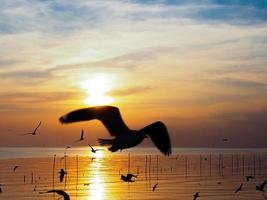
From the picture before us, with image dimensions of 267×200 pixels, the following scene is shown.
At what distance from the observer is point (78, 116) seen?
14.6m

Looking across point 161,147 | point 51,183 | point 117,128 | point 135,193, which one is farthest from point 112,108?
point 51,183

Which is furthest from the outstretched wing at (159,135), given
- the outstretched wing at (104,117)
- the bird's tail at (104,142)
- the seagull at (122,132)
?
the bird's tail at (104,142)

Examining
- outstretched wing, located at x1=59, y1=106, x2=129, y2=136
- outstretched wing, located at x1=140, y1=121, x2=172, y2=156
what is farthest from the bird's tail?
outstretched wing, located at x1=140, y1=121, x2=172, y2=156

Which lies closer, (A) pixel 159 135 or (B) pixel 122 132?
(A) pixel 159 135

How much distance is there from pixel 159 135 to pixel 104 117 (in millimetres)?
1590

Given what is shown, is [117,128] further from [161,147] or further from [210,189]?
[210,189]

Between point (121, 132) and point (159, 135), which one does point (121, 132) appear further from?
point (159, 135)

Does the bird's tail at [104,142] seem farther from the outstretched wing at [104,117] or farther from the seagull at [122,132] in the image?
the outstretched wing at [104,117]

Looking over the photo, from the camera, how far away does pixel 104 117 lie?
15250 mm

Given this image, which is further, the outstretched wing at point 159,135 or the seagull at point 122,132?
Result: the outstretched wing at point 159,135

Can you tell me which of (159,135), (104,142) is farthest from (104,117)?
(159,135)

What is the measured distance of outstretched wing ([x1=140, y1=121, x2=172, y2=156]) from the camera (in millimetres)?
15250

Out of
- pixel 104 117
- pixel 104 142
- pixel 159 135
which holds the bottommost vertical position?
pixel 104 142

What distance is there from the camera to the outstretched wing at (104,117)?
48.0 feet
